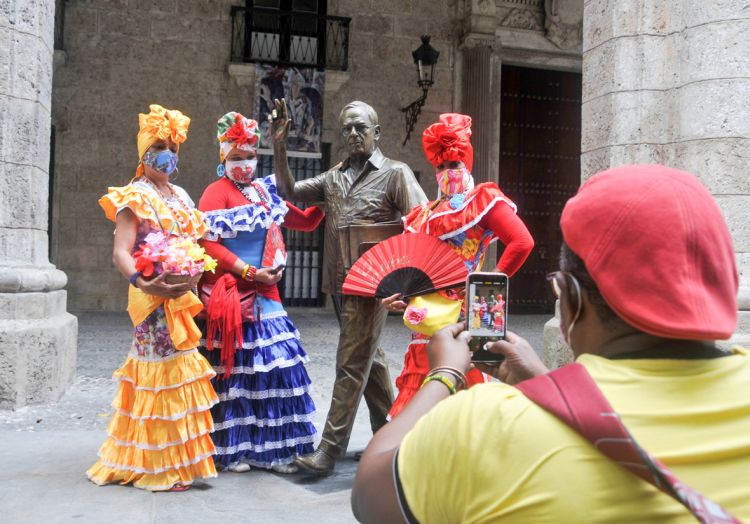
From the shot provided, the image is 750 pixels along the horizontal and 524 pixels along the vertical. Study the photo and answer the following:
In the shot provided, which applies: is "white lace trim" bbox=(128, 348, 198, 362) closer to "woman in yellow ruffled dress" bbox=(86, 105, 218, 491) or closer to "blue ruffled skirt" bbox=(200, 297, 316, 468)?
"woman in yellow ruffled dress" bbox=(86, 105, 218, 491)

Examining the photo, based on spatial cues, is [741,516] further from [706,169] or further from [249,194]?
[706,169]

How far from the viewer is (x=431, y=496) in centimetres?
113

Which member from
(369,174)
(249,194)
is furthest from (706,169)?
(249,194)

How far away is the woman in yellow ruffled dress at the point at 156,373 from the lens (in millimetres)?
3793

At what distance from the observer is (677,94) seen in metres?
5.15

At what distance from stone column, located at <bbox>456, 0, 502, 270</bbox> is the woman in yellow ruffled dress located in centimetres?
1033

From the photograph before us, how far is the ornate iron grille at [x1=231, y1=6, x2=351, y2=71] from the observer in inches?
536

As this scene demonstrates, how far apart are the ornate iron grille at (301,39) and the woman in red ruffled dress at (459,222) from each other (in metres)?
10.4

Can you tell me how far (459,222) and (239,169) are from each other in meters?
1.43

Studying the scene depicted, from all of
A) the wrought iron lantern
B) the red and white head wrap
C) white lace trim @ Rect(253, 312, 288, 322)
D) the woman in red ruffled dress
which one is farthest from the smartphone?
the wrought iron lantern

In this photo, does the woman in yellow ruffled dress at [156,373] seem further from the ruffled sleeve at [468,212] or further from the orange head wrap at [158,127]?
the ruffled sleeve at [468,212]

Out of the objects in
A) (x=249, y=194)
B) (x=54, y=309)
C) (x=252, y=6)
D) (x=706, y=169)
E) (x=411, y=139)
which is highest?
(x=252, y=6)

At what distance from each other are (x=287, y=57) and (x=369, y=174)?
10.1m

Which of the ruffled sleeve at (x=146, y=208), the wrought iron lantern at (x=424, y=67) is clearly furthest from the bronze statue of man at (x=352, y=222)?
the wrought iron lantern at (x=424, y=67)
